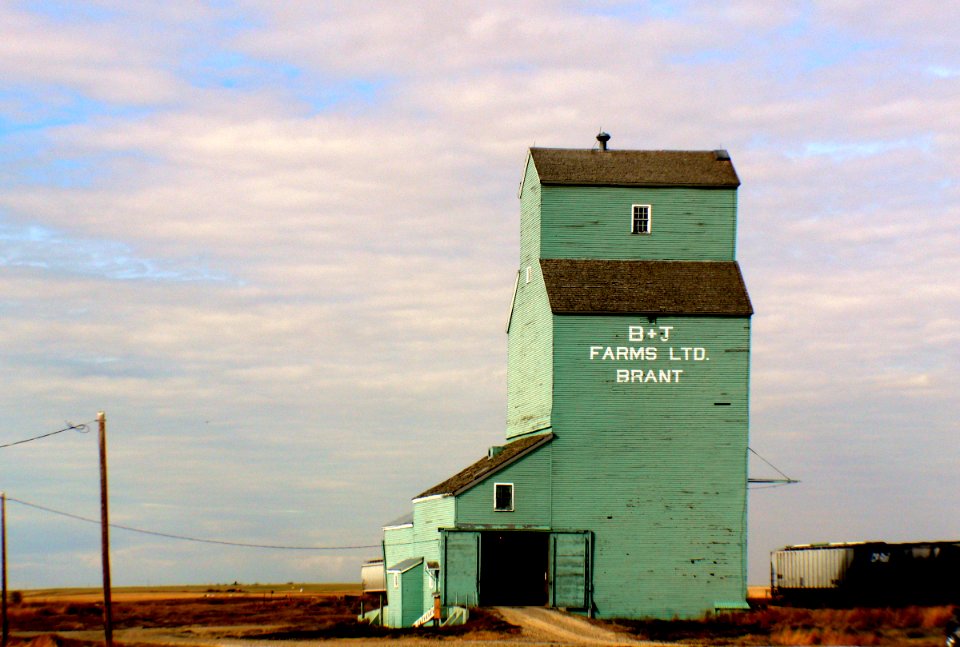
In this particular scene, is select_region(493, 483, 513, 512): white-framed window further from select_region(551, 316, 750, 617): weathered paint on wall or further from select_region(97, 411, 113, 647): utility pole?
select_region(97, 411, 113, 647): utility pole

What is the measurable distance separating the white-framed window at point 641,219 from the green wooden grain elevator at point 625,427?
6cm

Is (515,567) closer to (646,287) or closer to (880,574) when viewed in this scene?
(646,287)

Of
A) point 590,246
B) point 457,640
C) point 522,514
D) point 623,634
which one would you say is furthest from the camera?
point 590,246

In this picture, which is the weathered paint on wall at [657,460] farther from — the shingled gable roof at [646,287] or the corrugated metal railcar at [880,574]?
the corrugated metal railcar at [880,574]

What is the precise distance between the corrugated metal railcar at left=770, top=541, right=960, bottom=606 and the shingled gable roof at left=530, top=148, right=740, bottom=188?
1787 centimetres

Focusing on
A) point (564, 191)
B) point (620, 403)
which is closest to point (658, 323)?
point (620, 403)

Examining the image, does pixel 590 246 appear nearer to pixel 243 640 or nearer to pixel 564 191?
pixel 564 191

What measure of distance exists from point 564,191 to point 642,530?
1504 centimetres

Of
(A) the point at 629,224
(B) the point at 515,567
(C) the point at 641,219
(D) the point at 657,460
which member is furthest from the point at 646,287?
(B) the point at 515,567

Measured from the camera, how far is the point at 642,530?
5222cm

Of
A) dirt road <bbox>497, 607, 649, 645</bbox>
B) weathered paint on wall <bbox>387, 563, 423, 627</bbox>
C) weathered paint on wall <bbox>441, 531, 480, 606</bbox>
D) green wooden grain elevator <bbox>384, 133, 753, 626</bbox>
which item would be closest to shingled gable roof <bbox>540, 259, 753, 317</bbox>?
green wooden grain elevator <bbox>384, 133, 753, 626</bbox>

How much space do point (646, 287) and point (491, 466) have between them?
33.0 ft

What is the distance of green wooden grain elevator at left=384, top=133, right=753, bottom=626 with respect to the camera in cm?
5191

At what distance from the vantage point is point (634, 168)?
5684 centimetres
